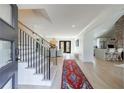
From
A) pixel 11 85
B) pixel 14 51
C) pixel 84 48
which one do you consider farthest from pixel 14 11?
pixel 84 48

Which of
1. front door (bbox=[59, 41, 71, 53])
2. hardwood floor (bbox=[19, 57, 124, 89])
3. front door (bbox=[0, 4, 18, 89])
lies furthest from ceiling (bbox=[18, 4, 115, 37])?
front door (bbox=[59, 41, 71, 53])

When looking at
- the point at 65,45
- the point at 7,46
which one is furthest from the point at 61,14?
the point at 65,45

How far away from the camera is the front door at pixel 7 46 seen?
4.92 feet

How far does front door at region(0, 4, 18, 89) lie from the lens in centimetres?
150

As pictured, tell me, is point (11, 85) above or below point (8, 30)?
below

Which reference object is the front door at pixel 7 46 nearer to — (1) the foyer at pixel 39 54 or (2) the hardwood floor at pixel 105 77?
(1) the foyer at pixel 39 54

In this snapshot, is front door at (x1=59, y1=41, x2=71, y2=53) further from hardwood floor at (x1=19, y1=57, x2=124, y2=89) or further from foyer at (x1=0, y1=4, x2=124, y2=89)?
hardwood floor at (x1=19, y1=57, x2=124, y2=89)

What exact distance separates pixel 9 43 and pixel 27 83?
2514 millimetres

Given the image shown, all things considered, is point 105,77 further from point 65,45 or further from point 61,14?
point 65,45

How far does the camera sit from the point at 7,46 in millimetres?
1772
